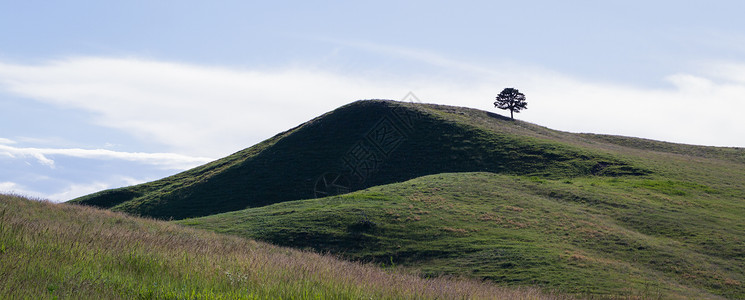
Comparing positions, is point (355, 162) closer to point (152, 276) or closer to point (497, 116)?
point (497, 116)

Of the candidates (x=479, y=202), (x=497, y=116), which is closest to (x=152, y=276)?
(x=479, y=202)

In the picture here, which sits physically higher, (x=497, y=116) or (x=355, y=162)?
(x=497, y=116)

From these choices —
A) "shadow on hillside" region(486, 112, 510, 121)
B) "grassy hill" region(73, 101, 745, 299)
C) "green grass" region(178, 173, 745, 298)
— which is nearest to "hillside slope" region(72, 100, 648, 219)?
"grassy hill" region(73, 101, 745, 299)

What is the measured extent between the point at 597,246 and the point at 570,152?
41609 millimetres

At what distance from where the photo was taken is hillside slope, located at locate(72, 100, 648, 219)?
69062 mm

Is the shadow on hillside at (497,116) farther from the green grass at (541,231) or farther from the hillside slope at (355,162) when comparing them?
the green grass at (541,231)

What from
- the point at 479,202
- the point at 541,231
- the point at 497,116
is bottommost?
the point at 541,231

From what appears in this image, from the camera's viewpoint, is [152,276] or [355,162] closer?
[152,276]

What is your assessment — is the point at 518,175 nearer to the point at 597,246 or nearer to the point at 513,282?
the point at 597,246

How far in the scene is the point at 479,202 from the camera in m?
47.8

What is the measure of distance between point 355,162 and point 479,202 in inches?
1355

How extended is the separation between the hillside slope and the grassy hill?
0.32 metres

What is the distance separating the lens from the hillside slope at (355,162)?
69062 mm

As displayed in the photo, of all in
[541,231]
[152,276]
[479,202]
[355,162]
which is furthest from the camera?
[355,162]
